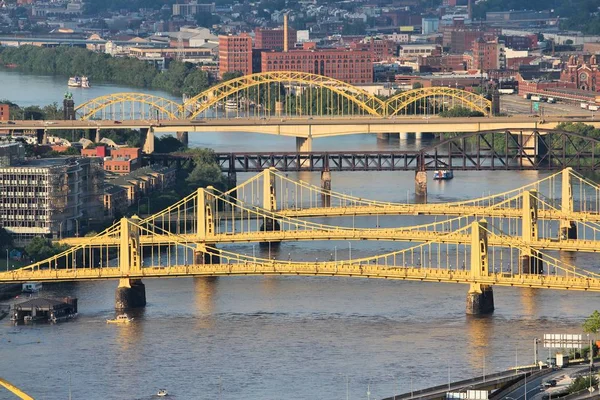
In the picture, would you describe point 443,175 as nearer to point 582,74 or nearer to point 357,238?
point 357,238

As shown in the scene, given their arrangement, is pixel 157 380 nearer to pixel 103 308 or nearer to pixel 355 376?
pixel 355 376

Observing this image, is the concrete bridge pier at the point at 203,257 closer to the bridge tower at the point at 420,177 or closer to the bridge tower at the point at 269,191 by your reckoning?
the bridge tower at the point at 269,191

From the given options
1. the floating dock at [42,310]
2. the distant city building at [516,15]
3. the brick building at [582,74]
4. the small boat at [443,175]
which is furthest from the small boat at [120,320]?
the distant city building at [516,15]

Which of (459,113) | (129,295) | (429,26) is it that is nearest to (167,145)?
(459,113)

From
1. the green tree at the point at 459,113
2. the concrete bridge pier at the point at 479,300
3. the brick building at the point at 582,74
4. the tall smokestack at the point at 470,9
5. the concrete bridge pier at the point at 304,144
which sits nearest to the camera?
the concrete bridge pier at the point at 479,300

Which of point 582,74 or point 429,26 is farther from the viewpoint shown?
point 429,26
